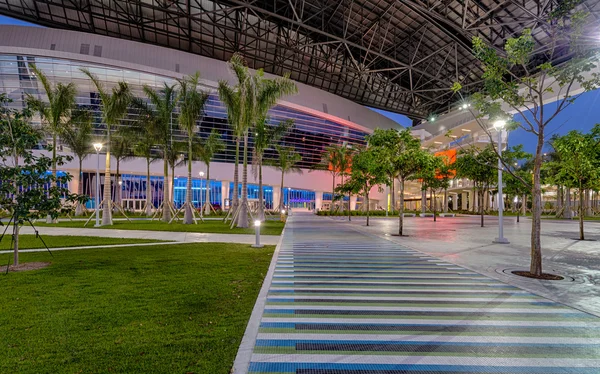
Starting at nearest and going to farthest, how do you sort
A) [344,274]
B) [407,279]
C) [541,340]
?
[541,340], [407,279], [344,274]

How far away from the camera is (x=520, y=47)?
8.63 meters

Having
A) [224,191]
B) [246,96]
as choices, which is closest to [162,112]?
[246,96]

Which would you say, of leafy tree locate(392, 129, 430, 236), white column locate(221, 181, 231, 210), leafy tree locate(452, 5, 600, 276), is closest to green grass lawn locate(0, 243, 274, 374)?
leafy tree locate(452, 5, 600, 276)

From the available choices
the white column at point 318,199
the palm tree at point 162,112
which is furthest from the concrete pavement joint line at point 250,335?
the white column at point 318,199

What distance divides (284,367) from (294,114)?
2094 inches

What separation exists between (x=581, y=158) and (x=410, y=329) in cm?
1681

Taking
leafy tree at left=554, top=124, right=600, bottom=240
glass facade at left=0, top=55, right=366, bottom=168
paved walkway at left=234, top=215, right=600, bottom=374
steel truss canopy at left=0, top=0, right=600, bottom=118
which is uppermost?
steel truss canopy at left=0, top=0, right=600, bottom=118

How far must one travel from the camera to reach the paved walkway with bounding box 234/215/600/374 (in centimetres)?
365

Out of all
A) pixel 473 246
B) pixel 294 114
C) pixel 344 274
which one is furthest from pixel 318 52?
pixel 344 274

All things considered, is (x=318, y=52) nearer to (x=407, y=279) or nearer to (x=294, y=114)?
(x=294, y=114)

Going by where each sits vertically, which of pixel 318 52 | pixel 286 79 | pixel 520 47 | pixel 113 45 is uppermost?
pixel 318 52

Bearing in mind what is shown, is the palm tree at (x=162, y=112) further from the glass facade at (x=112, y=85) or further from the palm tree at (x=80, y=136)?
the glass facade at (x=112, y=85)

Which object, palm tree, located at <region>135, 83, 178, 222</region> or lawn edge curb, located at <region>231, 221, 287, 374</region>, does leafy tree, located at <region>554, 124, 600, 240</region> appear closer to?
lawn edge curb, located at <region>231, 221, 287, 374</region>

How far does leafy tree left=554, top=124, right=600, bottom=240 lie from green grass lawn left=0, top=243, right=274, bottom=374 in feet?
49.9
